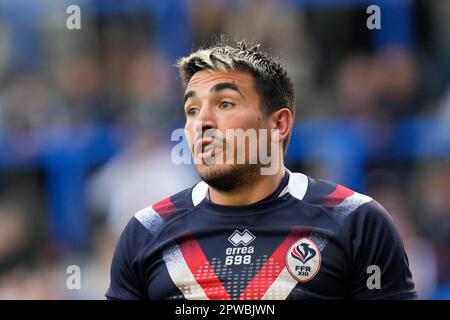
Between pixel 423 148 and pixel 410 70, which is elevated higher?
pixel 410 70

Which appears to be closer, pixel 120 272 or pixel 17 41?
pixel 120 272

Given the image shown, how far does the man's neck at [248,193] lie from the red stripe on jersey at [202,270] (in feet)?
0.73

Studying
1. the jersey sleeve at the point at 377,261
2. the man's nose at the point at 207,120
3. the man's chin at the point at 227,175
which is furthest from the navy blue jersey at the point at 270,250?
the man's nose at the point at 207,120

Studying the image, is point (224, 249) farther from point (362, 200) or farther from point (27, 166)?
point (27, 166)

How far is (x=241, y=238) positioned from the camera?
421 centimetres

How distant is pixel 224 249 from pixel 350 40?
14.1 ft

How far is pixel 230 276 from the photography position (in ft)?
13.5

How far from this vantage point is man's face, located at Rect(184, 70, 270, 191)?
4.23 metres

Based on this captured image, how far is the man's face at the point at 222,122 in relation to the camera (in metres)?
4.23

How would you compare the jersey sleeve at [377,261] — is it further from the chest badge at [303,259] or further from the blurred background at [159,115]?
the blurred background at [159,115]

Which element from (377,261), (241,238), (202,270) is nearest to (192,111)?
(241,238)
